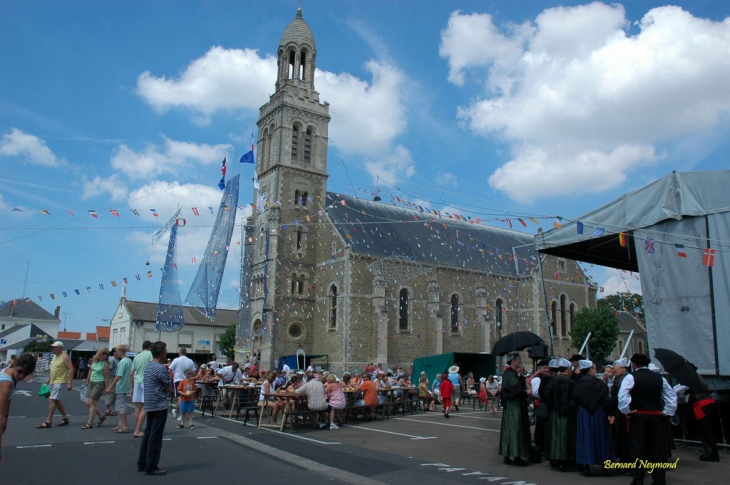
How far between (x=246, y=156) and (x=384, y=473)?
19.1 meters

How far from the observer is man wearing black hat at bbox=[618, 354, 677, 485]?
6367mm

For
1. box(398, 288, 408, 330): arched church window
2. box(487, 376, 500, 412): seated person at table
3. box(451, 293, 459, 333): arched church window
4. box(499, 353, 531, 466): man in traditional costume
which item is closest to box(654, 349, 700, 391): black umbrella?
box(499, 353, 531, 466): man in traditional costume

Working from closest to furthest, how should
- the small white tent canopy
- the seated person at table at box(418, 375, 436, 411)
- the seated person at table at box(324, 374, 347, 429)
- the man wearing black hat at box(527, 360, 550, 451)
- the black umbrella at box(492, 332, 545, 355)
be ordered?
1. the man wearing black hat at box(527, 360, 550, 451)
2. the small white tent canopy
3. the black umbrella at box(492, 332, 545, 355)
4. the seated person at table at box(324, 374, 347, 429)
5. the seated person at table at box(418, 375, 436, 411)

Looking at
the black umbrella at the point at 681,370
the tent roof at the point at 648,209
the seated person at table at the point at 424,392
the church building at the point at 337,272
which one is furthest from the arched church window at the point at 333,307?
the black umbrella at the point at 681,370

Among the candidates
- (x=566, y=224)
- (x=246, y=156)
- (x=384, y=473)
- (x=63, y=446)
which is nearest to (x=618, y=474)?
(x=384, y=473)

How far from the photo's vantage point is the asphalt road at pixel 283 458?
6438 mm

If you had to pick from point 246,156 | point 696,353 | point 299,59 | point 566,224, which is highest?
point 299,59

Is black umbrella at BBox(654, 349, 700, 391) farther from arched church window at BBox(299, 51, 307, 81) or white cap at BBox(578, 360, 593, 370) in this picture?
arched church window at BBox(299, 51, 307, 81)

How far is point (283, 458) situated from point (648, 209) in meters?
8.07

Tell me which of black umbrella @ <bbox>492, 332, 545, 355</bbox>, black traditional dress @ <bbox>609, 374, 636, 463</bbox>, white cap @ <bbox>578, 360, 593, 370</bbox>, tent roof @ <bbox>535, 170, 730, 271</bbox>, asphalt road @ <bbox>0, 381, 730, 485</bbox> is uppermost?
tent roof @ <bbox>535, 170, 730, 271</bbox>

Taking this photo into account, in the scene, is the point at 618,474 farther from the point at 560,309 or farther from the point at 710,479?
the point at 560,309

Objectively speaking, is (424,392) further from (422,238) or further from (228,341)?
(228,341)

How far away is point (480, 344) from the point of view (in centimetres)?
3497

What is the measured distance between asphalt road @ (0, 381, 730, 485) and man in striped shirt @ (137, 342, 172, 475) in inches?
7.4
